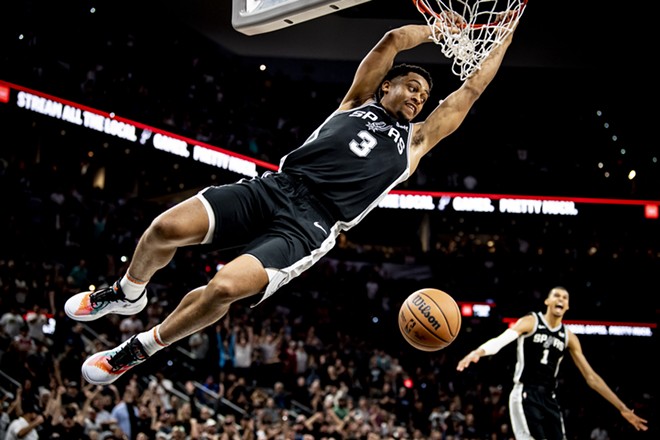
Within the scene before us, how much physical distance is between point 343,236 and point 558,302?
1815 centimetres

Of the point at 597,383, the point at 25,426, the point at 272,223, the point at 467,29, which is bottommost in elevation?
the point at 25,426

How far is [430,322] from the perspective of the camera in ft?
19.1

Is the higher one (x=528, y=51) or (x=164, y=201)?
(x=528, y=51)

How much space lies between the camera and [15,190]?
566 inches

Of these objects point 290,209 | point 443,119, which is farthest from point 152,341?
point 443,119

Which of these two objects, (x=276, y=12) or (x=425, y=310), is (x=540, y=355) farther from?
(x=276, y=12)

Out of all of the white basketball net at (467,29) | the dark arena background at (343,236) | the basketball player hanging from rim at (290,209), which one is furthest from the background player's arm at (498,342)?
the dark arena background at (343,236)

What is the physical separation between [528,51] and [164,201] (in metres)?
12.1

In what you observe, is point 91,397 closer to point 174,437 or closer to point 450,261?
point 174,437

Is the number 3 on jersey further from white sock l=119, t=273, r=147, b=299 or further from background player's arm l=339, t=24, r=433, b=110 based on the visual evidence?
white sock l=119, t=273, r=147, b=299

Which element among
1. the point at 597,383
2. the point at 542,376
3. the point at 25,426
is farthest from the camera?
the point at 25,426

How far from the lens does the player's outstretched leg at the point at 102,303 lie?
5133mm

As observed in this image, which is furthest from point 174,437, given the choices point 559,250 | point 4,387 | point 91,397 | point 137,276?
point 559,250

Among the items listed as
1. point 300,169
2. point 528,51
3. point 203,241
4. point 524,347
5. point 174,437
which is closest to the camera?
point 203,241
